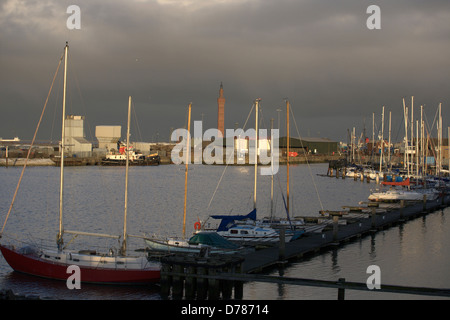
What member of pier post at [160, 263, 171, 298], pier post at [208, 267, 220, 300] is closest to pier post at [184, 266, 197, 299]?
pier post at [208, 267, 220, 300]

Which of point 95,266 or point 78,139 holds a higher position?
point 78,139

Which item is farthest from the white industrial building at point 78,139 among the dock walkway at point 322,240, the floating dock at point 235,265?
the floating dock at point 235,265

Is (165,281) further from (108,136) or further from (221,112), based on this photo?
(221,112)

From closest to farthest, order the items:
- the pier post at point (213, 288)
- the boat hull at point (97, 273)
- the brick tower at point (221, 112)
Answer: the pier post at point (213, 288), the boat hull at point (97, 273), the brick tower at point (221, 112)

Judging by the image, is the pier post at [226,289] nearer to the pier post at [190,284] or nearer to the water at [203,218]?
the pier post at [190,284]

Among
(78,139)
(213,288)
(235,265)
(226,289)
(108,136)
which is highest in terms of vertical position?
(108,136)

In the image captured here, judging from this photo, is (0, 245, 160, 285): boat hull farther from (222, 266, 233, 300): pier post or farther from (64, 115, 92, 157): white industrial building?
(64, 115, 92, 157): white industrial building

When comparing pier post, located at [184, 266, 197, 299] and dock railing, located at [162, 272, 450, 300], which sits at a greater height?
dock railing, located at [162, 272, 450, 300]

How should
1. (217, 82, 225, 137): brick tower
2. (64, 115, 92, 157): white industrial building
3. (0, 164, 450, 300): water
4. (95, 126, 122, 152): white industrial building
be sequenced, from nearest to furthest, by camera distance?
1. (0, 164, 450, 300): water
2. (64, 115, 92, 157): white industrial building
3. (95, 126, 122, 152): white industrial building
4. (217, 82, 225, 137): brick tower

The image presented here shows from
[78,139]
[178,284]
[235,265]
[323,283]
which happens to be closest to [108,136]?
[78,139]

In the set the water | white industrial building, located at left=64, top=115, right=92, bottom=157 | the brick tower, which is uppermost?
the brick tower

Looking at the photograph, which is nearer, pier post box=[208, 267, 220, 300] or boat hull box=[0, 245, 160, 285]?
pier post box=[208, 267, 220, 300]
